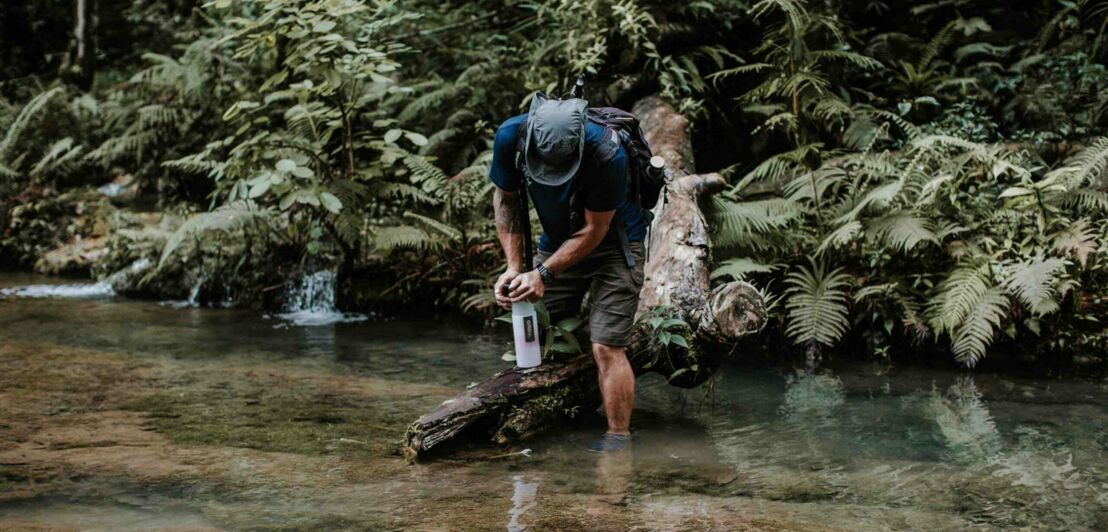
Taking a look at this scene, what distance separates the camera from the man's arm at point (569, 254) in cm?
483

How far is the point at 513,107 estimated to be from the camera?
10781 mm

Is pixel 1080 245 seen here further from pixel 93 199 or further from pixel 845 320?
pixel 93 199

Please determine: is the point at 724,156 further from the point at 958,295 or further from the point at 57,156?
the point at 57,156

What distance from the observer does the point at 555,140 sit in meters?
4.55

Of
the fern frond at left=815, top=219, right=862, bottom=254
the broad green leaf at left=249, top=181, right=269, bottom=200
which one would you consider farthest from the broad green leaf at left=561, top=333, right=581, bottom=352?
the broad green leaf at left=249, top=181, right=269, bottom=200

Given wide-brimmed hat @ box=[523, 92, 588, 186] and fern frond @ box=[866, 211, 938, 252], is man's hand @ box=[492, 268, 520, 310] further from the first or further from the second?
fern frond @ box=[866, 211, 938, 252]

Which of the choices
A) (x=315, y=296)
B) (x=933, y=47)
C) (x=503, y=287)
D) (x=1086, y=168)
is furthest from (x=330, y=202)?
(x=933, y=47)

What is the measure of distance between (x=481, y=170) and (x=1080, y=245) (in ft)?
17.2

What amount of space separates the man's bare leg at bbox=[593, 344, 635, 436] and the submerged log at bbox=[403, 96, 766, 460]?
0.85ft

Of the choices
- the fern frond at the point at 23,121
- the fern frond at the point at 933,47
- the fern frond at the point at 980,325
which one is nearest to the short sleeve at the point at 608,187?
the fern frond at the point at 980,325

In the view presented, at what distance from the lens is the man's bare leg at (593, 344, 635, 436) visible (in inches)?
203

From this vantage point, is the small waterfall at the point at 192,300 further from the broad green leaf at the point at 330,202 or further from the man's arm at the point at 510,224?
the man's arm at the point at 510,224

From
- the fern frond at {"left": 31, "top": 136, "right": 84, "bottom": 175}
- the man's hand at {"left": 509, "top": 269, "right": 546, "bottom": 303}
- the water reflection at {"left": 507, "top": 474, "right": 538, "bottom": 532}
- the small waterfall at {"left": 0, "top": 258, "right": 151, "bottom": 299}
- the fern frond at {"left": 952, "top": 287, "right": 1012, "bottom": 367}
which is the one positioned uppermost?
the fern frond at {"left": 31, "top": 136, "right": 84, "bottom": 175}

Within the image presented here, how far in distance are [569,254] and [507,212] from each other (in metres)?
0.49
